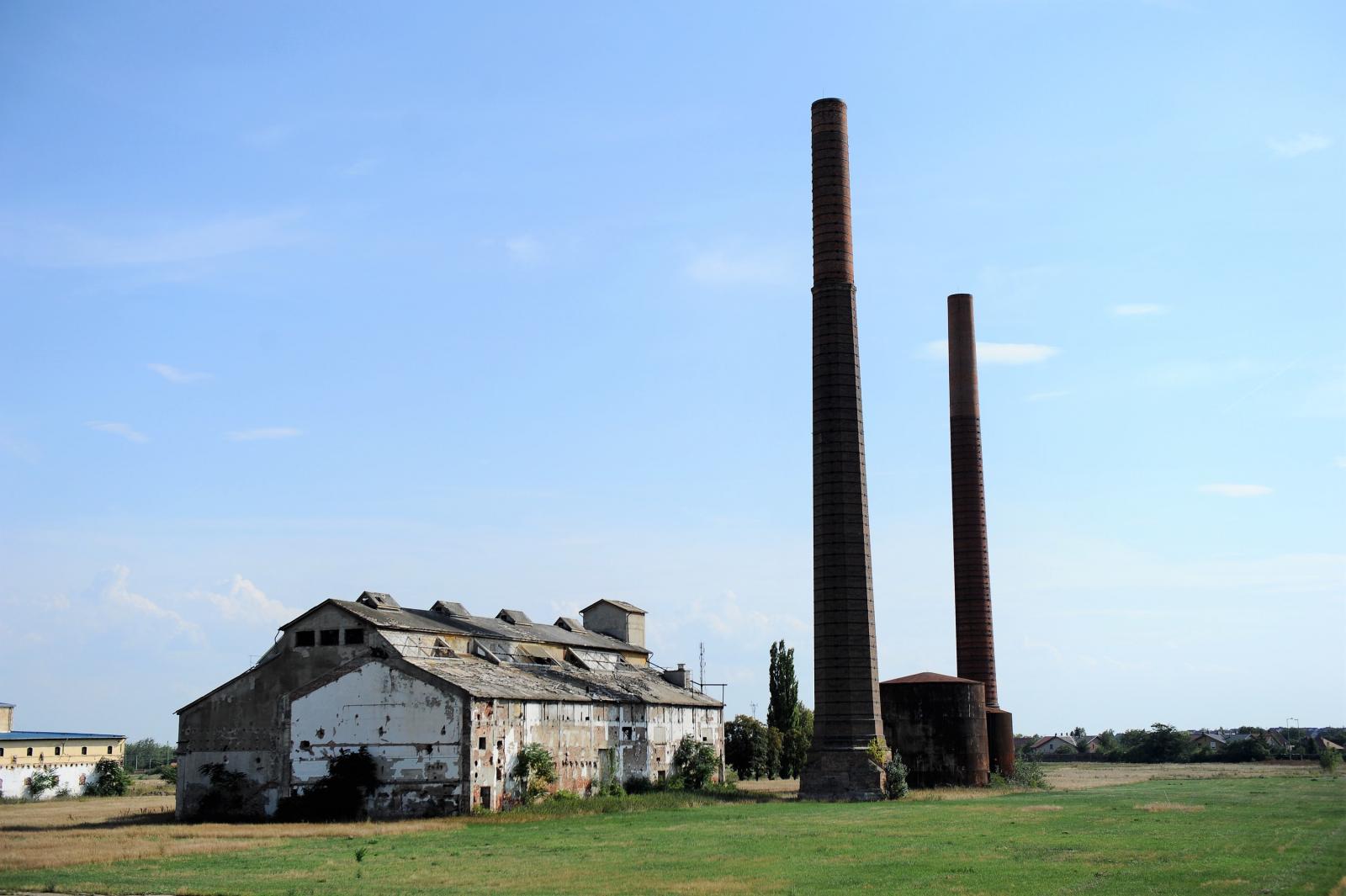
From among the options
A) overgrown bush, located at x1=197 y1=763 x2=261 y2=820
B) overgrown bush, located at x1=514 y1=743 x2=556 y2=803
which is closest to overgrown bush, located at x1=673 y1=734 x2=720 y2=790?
overgrown bush, located at x1=514 y1=743 x2=556 y2=803

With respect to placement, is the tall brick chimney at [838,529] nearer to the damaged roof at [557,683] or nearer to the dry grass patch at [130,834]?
the damaged roof at [557,683]

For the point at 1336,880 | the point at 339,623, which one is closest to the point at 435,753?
the point at 339,623

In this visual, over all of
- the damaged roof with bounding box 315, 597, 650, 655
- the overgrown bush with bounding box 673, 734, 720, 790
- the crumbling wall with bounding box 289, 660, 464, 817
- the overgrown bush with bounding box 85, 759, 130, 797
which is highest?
the damaged roof with bounding box 315, 597, 650, 655

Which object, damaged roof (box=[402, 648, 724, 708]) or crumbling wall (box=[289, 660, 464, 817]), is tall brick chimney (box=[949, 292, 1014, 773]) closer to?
damaged roof (box=[402, 648, 724, 708])

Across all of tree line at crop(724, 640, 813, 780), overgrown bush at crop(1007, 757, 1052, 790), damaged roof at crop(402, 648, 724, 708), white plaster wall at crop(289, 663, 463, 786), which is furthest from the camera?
tree line at crop(724, 640, 813, 780)

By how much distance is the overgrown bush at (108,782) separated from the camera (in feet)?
204

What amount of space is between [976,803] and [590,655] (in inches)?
823

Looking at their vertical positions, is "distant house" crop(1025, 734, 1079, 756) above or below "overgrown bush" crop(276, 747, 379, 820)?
below

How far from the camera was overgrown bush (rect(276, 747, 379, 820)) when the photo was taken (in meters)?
38.9

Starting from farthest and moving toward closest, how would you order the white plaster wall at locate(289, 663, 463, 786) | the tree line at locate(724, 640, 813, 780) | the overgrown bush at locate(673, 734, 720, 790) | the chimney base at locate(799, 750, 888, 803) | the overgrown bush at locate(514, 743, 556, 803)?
the tree line at locate(724, 640, 813, 780) < the overgrown bush at locate(673, 734, 720, 790) < the chimney base at locate(799, 750, 888, 803) < the overgrown bush at locate(514, 743, 556, 803) < the white plaster wall at locate(289, 663, 463, 786)

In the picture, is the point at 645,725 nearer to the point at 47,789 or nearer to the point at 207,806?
the point at 207,806

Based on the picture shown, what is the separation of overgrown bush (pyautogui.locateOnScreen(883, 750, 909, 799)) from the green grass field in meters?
6.59

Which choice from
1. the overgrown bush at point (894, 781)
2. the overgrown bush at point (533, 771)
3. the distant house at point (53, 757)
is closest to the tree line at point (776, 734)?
the overgrown bush at point (894, 781)

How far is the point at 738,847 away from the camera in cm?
2817
